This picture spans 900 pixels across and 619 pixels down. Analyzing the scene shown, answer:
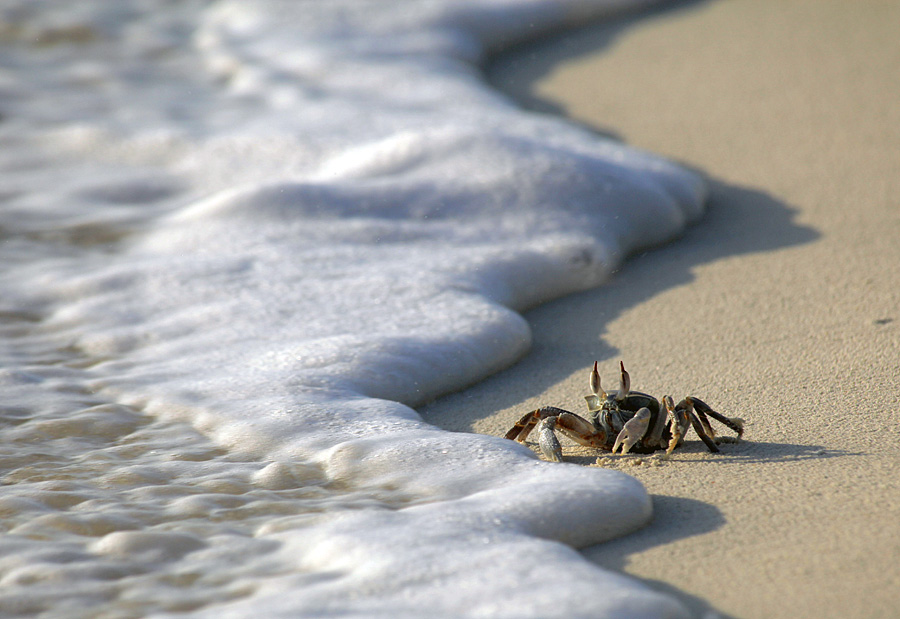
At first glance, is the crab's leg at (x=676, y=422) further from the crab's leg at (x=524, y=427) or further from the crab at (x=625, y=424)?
the crab's leg at (x=524, y=427)

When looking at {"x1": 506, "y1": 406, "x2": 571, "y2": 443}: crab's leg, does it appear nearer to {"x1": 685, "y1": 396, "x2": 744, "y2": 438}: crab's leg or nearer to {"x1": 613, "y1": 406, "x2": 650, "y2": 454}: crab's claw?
{"x1": 613, "y1": 406, "x2": 650, "y2": 454}: crab's claw

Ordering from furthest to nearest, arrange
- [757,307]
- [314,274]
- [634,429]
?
[314,274]
[757,307]
[634,429]

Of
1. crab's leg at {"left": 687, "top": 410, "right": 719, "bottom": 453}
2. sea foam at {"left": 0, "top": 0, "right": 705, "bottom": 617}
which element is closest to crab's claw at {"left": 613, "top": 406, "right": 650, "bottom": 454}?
crab's leg at {"left": 687, "top": 410, "right": 719, "bottom": 453}

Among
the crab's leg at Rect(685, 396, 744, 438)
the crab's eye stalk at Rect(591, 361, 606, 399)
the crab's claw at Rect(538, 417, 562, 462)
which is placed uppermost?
the crab's eye stalk at Rect(591, 361, 606, 399)

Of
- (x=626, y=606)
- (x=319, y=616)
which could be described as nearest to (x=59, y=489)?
(x=319, y=616)

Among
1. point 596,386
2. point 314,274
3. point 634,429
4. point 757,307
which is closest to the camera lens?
point 634,429

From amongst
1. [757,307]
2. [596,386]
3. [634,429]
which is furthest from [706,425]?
[757,307]

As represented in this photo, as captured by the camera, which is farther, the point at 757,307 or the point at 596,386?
the point at 757,307

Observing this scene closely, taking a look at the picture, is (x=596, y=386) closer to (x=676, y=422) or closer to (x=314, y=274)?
(x=676, y=422)
